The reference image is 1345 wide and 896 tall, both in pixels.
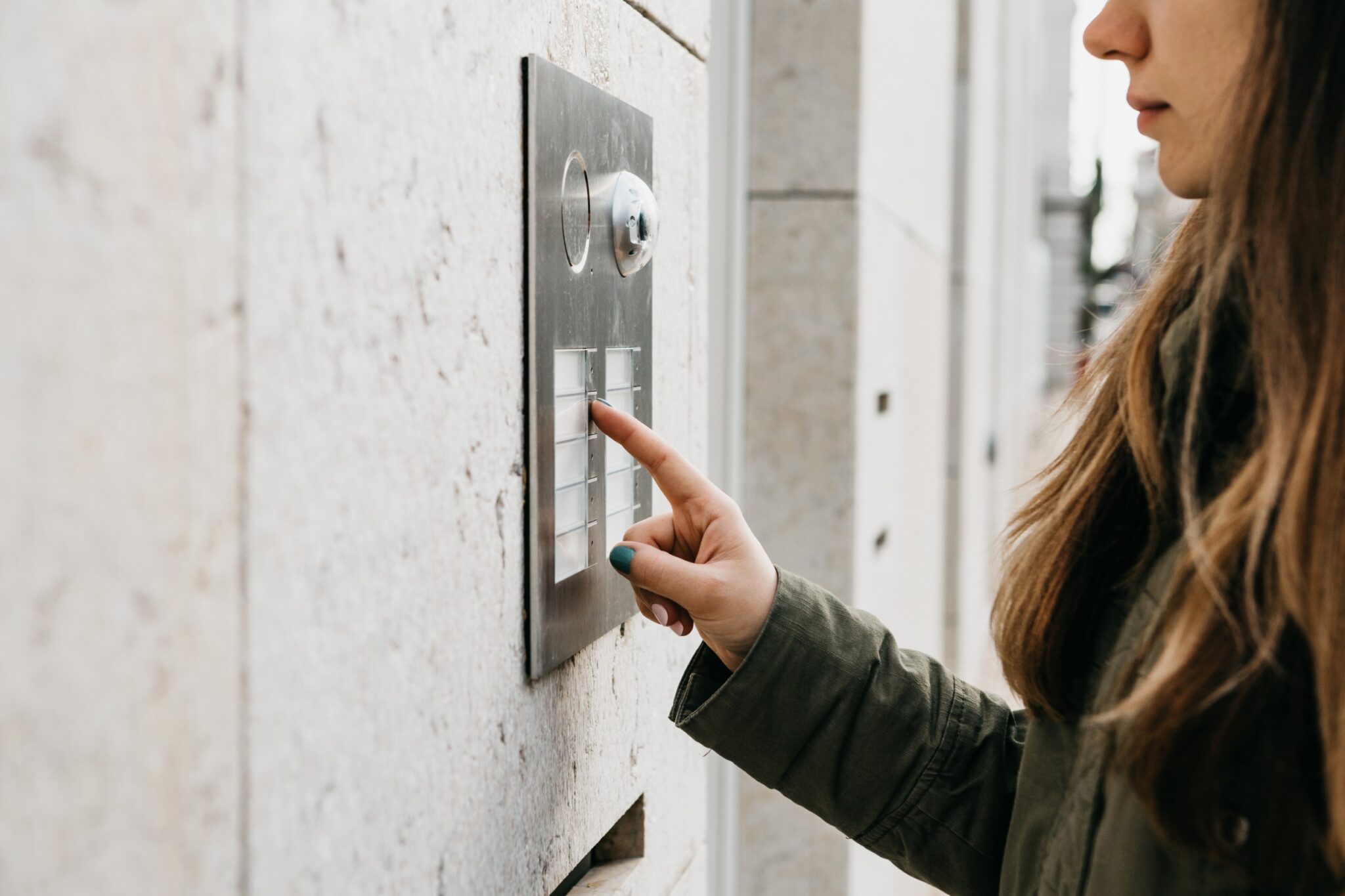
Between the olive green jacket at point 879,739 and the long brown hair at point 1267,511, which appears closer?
the long brown hair at point 1267,511

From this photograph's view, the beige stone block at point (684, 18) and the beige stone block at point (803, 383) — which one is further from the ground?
the beige stone block at point (684, 18)

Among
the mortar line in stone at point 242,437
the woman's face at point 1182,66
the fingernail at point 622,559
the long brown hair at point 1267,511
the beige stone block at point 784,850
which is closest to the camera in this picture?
the mortar line in stone at point 242,437

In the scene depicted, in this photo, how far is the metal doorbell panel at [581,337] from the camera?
1.07 metres

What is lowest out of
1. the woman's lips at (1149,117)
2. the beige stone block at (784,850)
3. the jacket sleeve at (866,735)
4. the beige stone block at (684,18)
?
the beige stone block at (784,850)

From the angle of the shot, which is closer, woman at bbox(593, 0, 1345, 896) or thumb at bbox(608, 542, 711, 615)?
woman at bbox(593, 0, 1345, 896)

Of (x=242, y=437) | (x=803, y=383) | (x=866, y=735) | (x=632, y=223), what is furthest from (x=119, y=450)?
(x=803, y=383)

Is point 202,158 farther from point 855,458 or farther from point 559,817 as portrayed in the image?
point 855,458

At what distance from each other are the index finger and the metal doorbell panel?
0.02 metres

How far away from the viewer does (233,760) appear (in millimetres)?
663

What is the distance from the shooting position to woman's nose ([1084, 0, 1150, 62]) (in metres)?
1.10

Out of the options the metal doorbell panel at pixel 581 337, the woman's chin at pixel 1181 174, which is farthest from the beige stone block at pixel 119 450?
the woman's chin at pixel 1181 174

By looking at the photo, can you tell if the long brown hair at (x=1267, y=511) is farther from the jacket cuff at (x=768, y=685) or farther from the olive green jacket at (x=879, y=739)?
the jacket cuff at (x=768, y=685)

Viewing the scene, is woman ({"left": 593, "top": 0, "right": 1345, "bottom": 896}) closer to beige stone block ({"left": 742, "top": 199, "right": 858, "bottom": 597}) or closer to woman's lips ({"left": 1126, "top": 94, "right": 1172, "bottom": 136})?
woman's lips ({"left": 1126, "top": 94, "right": 1172, "bottom": 136})

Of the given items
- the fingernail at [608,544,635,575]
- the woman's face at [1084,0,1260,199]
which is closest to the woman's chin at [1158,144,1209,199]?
the woman's face at [1084,0,1260,199]
